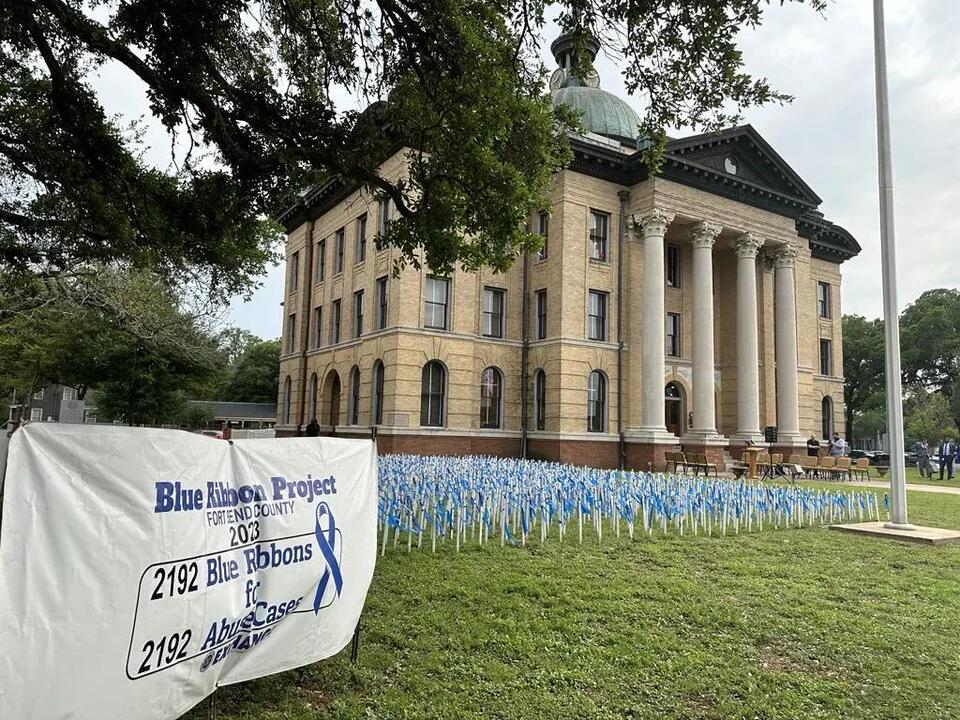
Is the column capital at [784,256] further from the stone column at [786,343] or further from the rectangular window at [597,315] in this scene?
the rectangular window at [597,315]

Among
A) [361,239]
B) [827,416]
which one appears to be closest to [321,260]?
[361,239]

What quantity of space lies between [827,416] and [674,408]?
12887mm

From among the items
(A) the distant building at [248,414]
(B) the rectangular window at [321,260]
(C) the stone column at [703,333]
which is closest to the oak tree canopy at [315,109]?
(C) the stone column at [703,333]

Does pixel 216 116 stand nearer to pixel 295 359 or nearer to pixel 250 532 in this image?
pixel 250 532

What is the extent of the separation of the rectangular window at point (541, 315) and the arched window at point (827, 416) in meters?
19.9

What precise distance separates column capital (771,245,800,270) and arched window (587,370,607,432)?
11521 mm

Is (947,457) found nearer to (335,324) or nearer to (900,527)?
(900,527)

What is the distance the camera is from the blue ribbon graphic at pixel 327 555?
→ 4.46 meters

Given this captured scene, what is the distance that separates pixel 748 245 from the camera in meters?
29.7

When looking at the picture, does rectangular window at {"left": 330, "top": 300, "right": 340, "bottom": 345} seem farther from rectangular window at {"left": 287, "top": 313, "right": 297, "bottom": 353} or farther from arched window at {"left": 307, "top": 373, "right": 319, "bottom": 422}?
rectangular window at {"left": 287, "top": 313, "right": 297, "bottom": 353}

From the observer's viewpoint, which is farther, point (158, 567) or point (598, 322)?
point (598, 322)

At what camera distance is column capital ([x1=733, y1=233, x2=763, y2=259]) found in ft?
97.1

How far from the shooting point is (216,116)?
8844mm

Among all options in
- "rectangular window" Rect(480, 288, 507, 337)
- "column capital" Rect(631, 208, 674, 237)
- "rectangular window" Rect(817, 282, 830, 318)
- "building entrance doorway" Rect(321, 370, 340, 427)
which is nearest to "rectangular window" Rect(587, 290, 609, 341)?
"column capital" Rect(631, 208, 674, 237)
